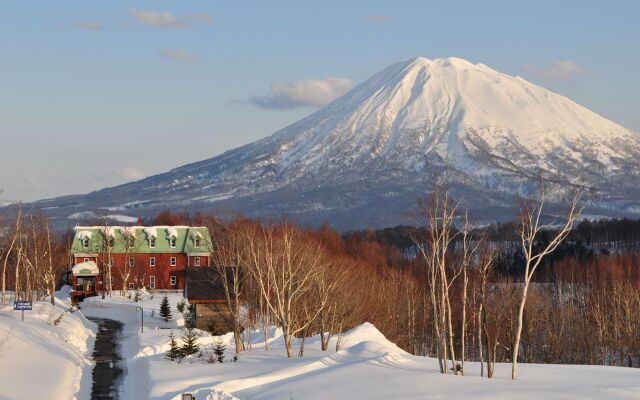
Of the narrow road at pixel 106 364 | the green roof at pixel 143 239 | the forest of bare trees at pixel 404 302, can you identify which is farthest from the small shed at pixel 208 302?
the green roof at pixel 143 239

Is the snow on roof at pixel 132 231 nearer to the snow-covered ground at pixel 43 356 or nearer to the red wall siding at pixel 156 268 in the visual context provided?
the red wall siding at pixel 156 268

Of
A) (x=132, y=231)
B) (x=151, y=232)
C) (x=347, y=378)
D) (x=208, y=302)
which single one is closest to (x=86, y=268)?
(x=132, y=231)

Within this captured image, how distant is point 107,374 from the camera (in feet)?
118

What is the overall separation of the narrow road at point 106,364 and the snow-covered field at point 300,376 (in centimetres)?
44

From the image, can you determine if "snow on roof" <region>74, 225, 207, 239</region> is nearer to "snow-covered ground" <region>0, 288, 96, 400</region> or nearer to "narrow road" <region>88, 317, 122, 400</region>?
"narrow road" <region>88, 317, 122, 400</region>

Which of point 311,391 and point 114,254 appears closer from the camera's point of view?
point 311,391

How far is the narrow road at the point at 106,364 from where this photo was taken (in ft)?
106

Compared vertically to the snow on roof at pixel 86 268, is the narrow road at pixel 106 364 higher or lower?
lower

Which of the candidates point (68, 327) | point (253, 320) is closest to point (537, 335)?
point (253, 320)

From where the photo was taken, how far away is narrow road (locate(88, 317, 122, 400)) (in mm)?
32375

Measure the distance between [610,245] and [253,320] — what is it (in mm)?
102194

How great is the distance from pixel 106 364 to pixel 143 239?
49086 millimetres

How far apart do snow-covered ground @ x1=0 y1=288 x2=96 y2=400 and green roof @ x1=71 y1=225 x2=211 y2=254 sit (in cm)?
3217

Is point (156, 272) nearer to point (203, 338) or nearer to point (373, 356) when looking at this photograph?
point (203, 338)
